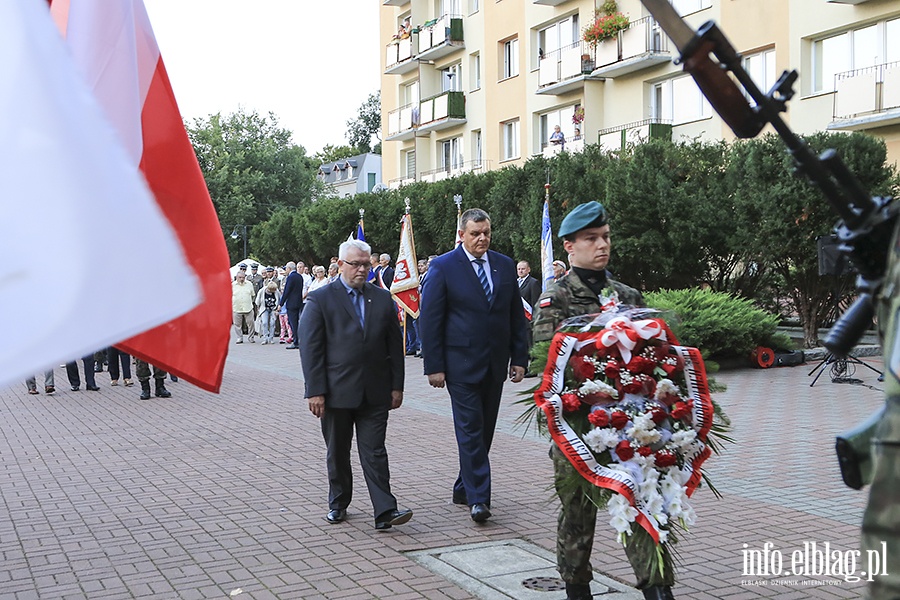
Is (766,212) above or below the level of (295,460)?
above

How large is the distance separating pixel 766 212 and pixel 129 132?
17201 mm

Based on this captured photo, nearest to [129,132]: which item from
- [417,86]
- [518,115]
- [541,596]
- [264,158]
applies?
[541,596]

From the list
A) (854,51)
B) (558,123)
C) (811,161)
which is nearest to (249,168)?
(558,123)

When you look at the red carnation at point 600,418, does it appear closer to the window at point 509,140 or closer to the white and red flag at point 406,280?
the white and red flag at point 406,280

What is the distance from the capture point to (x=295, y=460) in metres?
9.78

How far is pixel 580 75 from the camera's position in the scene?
32375 millimetres

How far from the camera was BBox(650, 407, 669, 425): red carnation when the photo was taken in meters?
4.88

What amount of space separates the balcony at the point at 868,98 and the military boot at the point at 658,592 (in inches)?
796

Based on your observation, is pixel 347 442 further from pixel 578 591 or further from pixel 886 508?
pixel 886 508

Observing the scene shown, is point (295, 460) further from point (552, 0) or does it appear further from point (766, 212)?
point (552, 0)

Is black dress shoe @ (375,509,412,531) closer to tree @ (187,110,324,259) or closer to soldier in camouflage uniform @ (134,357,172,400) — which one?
soldier in camouflage uniform @ (134,357,172,400)

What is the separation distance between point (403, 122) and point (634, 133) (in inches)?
719

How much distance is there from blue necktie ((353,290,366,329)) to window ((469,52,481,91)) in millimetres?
34294

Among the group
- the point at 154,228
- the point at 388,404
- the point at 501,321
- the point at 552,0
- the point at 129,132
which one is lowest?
the point at 388,404
